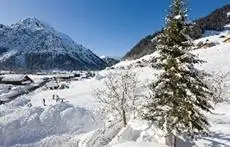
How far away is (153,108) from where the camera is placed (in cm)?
3189

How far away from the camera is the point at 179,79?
30641 millimetres

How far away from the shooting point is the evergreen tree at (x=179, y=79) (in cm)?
3025

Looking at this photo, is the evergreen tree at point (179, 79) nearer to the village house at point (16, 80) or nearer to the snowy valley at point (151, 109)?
the snowy valley at point (151, 109)

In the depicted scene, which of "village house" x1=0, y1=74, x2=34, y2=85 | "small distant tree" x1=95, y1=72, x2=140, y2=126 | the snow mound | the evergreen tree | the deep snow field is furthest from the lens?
"village house" x1=0, y1=74, x2=34, y2=85

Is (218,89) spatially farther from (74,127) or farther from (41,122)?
(41,122)

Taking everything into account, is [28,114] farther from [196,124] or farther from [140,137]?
[196,124]

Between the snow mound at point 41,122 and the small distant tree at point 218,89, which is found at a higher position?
the small distant tree at point 218,89

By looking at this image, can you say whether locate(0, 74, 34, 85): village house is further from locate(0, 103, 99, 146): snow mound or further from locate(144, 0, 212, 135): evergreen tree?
locate(144, 0, 212, 135): evergreen tree

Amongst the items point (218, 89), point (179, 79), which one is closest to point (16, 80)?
point (218, 89)

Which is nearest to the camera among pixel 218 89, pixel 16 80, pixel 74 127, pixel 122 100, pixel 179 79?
pixel 179 79

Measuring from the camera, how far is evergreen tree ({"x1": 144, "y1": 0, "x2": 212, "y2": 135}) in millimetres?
30250

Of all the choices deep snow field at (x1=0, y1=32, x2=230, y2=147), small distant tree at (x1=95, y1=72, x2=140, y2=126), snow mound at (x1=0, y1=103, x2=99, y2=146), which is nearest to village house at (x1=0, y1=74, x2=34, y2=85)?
deep snow field at (x1=0, y1=32, x2=230, y2=147)

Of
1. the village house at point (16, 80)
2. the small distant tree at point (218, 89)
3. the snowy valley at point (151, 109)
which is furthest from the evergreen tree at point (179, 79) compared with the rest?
the village house at point (16, 80)

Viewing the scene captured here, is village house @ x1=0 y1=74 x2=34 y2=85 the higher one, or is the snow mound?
village house @ x1=0 y1=74 x2=34 y2=85
